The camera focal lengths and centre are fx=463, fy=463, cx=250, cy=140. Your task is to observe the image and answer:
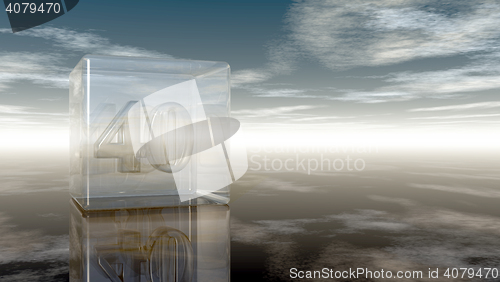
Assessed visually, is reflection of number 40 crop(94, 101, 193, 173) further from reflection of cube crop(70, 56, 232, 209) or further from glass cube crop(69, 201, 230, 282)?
glass cube crop(69, 201, 230, 282)

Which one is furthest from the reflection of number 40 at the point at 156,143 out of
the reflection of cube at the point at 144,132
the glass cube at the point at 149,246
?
the glass cube at the point at 149,246

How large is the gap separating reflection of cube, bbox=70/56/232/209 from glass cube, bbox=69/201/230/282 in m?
1.69

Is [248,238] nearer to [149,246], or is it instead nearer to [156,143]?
[149,246]

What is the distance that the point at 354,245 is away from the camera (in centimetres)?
747

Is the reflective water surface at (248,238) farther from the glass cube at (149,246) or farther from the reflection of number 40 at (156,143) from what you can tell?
the reflection of number 40 at (156,143)

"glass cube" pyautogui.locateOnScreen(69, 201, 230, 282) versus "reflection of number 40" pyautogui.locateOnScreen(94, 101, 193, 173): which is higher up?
Answer: "reflection of number 40" pyautogui.locateOnScreen(94, 101, 193, 173)

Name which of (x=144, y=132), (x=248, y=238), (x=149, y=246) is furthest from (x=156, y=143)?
(x=149, y=246)

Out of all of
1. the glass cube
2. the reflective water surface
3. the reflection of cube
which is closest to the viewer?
the glass cube

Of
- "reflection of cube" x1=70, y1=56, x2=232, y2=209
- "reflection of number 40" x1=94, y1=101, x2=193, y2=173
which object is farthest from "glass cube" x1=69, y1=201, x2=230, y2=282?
"reflection of number 40" x1=94, y1=101, x2=193, y2=173

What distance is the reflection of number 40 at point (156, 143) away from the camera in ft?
38.9

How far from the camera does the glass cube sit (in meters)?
5.79

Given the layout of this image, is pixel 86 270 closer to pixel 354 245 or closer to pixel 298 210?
pixel 354 245

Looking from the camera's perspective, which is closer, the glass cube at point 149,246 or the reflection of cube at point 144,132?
the glass cube at point 149,246

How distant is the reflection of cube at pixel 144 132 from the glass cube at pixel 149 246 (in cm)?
169
